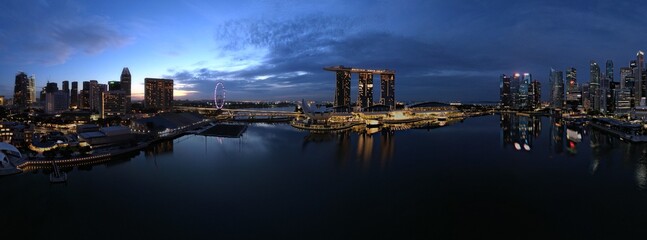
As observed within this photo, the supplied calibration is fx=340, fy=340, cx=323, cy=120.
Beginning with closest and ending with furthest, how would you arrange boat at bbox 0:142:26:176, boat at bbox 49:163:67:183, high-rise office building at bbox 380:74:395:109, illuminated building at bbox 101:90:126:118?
boat at bbox 49:163:67:183 < boat at bbox 0:142:26:176 < illuminated building at bbox 101:90:126:118 < high-rise office building at bbox 380:74:395:109

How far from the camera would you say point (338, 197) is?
23.3 feet

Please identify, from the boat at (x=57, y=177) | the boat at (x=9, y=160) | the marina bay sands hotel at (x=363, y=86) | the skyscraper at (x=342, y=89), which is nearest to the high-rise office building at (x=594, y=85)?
the marina bay sands hotel at (x=363, y=86)

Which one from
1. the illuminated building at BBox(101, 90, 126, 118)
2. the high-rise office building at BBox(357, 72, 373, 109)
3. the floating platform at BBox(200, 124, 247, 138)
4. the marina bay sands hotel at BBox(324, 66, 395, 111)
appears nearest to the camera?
the floating platform at BBox(200, 124, 247, 138)

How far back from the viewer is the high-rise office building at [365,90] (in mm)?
48812

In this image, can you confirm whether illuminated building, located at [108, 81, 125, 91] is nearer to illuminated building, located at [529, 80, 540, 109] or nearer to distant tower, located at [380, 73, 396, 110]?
distant tower, located at [380, 73, 396, 110]

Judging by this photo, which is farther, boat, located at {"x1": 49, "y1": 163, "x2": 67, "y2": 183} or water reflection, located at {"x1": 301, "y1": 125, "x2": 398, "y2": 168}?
water reflection, located at {"x1": 301, "y1": 125, "x2": 398, "y2": 168}

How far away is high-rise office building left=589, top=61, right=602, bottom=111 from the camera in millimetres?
39194

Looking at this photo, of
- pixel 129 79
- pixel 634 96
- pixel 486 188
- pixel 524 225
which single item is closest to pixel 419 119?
pixel 634 96

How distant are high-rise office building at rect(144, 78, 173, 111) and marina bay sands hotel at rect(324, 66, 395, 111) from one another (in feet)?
82.5

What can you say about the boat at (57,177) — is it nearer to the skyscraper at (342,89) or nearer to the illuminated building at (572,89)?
the skyscraper at (342,89)

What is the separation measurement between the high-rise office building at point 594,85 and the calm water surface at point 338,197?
1320 inches

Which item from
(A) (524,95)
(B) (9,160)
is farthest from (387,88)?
(B) (9,160)

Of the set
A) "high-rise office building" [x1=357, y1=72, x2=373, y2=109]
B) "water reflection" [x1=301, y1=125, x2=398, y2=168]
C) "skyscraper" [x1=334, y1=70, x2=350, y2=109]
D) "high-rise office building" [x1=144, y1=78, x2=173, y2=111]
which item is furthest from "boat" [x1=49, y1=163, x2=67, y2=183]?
"high-rise office building" [x1=144, y1=78, x2=173, y2=111]

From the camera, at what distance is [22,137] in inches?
560
